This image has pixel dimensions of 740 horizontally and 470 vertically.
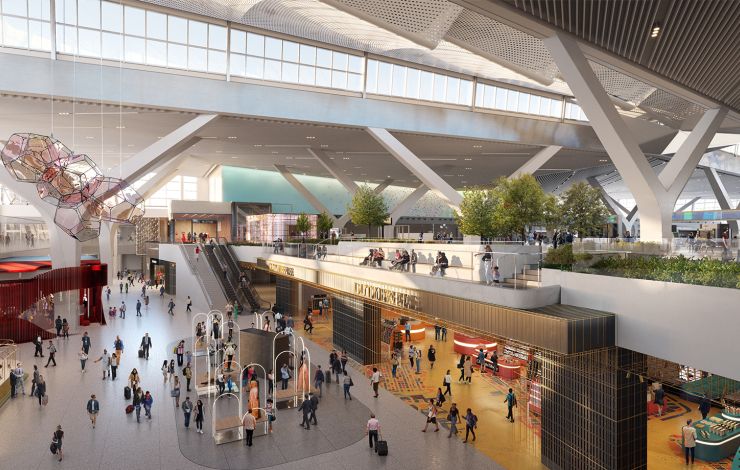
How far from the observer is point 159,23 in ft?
78.8

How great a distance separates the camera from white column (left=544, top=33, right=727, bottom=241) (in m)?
13.4

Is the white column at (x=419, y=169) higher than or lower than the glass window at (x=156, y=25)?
lower

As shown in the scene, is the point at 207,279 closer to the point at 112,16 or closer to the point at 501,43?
the point at 112,16

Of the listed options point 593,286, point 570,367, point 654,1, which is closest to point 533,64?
point 654,1

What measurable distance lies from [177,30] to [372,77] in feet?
34.9

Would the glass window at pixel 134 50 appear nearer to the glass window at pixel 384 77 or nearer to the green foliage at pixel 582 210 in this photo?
the glass window at pixel 384 77

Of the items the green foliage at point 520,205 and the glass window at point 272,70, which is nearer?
the green foliage at point 520,205

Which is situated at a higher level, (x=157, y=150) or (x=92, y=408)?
(x=157, y=150)

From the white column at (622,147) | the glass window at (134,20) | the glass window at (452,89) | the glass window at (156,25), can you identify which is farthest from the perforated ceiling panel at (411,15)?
the glass window at (134,20)

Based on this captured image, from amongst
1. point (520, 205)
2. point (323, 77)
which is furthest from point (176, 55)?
point (520, 205)

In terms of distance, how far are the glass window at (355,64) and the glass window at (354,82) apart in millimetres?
281

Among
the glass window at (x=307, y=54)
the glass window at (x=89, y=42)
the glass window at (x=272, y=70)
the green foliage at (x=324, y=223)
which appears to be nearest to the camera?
the glass window at (x=89, y=42)

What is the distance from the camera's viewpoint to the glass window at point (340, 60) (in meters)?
27.6

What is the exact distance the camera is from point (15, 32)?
2108 cm
